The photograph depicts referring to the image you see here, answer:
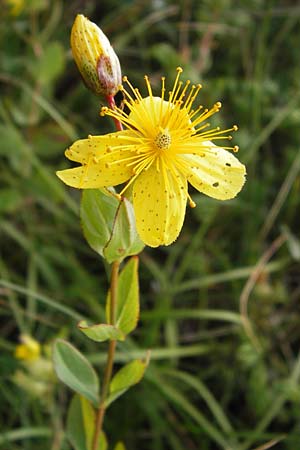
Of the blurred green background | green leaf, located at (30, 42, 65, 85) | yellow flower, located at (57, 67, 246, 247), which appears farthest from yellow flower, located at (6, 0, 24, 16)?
yellow flower, located at (57, 67, 246, 247)

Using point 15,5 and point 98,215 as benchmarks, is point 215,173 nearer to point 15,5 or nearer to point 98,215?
point 98,215

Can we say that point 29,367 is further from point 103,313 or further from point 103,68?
point 103,68

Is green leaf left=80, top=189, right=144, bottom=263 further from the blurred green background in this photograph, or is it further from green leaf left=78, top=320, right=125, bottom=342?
the blurred green background

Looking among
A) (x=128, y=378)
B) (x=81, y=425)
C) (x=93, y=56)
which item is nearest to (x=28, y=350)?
(x=81, y=425)

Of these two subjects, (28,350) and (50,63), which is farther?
(50,63)

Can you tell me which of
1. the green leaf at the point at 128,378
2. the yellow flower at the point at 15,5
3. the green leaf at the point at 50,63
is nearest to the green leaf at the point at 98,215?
the green leaf at the point at 128,378

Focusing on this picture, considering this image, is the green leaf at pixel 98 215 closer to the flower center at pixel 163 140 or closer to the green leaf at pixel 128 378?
the flower center at pixel 163 140
